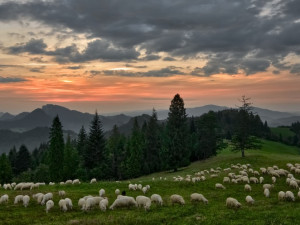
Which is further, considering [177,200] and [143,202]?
[177,200]

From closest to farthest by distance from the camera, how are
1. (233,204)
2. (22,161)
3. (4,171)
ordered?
(233,204) → (4,171) → (22,161)

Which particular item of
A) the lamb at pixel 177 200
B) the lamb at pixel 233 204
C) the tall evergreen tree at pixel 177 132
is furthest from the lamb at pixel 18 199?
the tall evergreen tree at pixel 177 132

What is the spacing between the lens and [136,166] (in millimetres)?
81625

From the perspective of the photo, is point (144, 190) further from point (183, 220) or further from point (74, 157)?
point (74, 157)

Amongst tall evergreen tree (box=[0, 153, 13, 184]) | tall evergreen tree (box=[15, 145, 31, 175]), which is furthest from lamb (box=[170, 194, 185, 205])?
tall evergreen tree (box=[15, 145, 31, 175])

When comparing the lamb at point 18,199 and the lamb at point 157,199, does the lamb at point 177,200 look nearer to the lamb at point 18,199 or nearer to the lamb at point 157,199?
the lamb at point 157,199

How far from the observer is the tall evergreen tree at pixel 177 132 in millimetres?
69688

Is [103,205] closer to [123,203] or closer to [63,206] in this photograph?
[123,203]

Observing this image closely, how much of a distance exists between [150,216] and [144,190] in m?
10.9

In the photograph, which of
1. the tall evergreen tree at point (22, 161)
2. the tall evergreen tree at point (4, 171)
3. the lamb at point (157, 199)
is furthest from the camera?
the tall evergreen tree at point (22, 161)

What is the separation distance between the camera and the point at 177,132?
7038 cm

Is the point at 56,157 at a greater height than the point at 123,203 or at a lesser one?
lesser

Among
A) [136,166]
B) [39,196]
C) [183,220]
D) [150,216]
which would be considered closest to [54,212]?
Answer: [39,196]

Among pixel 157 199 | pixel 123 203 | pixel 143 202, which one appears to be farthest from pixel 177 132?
pixel 123 203
